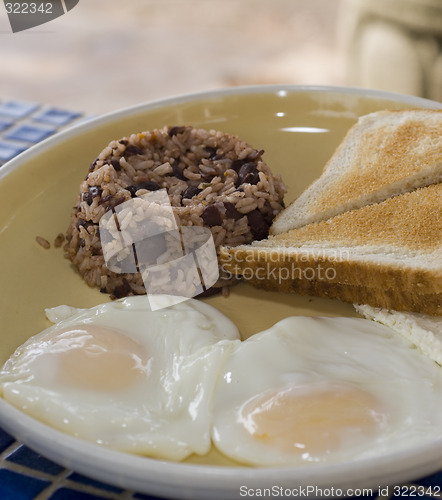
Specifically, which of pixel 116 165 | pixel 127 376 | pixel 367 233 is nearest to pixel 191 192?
pixel 116 165

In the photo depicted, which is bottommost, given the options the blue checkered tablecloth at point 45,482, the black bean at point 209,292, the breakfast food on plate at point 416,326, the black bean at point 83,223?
the breakfast food on plate at point 416,326

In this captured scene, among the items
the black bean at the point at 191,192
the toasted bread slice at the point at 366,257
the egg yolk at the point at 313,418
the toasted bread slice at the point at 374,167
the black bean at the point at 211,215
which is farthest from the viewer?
the toasted bread slice at the point at 374,167

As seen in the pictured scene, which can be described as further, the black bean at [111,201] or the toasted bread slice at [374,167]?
the toasted bread slice at [374,167]

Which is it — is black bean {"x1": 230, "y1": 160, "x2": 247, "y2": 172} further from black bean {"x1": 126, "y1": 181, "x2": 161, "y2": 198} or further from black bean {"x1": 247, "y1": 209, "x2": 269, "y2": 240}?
black bean {"x1": 126, "y1": 181, "x2": 161, "y2": 198}

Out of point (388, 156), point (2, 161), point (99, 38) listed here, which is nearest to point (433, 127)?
point (388, 156)

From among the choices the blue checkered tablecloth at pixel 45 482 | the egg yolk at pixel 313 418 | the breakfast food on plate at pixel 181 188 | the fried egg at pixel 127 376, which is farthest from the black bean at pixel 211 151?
the blue checkered tablecloth at pixel 45 482

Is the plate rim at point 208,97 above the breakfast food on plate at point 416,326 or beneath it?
above

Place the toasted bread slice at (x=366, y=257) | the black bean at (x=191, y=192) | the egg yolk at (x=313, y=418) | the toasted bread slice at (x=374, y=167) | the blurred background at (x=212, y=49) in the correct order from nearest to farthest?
the egg yolk at (x=313, y=418) → the toasted bread slice at (x=366, y=257) → the black bean at (x=191, y=192) → the toasted bread slice at (x=374, y=167) → the blurred background at (x=212, y=49)

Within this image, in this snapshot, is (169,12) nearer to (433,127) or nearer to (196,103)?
(196,103)

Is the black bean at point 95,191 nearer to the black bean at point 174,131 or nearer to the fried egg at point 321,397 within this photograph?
the black bean at point 174,131

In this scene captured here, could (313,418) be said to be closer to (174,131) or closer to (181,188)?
(181,188)
